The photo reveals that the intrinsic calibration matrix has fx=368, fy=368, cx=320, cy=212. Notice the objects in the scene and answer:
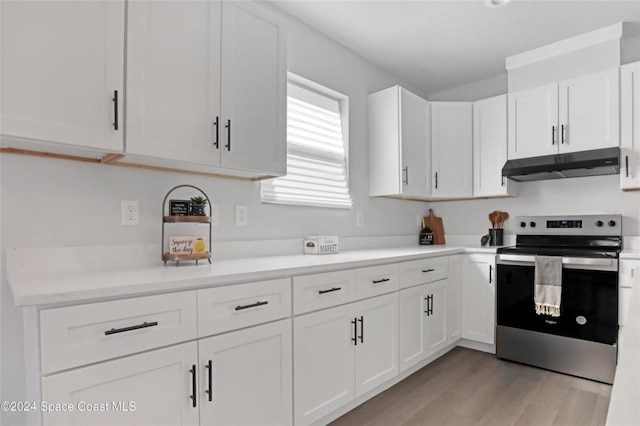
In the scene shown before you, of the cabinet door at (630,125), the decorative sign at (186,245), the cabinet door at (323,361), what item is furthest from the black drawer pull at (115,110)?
the cabinet door at (630,125)

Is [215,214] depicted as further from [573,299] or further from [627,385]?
[573,299]

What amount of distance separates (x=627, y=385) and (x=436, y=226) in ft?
11.8

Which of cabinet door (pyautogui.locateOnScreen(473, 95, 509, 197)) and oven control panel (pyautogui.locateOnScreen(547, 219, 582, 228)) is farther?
cabinet door (pyautogui.locateOnScreen(473, 95, 509, 197))

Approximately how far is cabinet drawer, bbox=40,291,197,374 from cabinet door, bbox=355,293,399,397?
1.06 metres

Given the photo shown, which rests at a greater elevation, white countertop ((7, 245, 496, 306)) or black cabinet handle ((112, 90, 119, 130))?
black cabinet handle ((112, 90, 119, 130))

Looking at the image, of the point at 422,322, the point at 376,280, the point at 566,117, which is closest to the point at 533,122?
the point at 566,117

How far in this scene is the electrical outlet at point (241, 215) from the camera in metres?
2.27

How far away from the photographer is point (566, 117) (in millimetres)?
2982

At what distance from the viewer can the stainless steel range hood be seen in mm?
2678

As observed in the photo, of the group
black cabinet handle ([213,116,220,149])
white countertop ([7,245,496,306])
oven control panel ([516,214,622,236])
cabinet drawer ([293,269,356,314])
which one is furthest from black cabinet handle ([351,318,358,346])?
oven control panel ([516,214,622,236])

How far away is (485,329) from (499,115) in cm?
190

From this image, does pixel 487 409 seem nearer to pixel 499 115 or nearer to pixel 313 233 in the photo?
pixel 313 233

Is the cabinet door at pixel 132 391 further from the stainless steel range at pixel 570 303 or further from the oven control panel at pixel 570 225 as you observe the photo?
the oven control panel at pixel 570 225

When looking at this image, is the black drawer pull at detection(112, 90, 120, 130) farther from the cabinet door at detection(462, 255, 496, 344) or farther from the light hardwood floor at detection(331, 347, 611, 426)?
the cabinet door at detection(462, 255, 496, 344)
